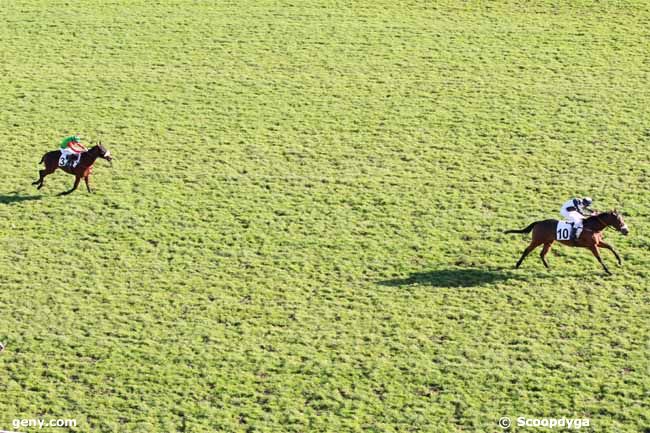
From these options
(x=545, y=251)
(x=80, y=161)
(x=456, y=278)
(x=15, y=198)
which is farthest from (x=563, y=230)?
(x=15, y=198)

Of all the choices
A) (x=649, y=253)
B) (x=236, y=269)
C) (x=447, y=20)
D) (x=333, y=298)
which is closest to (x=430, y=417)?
(x=333, y=298)

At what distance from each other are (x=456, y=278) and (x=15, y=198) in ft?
42.2

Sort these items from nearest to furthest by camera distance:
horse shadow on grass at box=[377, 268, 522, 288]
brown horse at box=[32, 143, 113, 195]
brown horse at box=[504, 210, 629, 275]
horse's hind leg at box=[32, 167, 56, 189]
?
brown horse at box=[504, 210, 629, 275] → horse shadow on grass at box=[377, 268, 522, 288] → brown horse at box=[32, 143, 113, 195] → horse's hind leg at box=[32, 167, 56, 189]

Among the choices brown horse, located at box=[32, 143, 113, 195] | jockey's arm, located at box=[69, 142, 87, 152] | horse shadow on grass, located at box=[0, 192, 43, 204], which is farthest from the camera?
horse shadow on grass, located at box=[0, 192, 43, 204]

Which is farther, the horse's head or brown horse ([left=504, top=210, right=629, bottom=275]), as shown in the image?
brown horse ([left=504, top=210, right=629, bottom=275])

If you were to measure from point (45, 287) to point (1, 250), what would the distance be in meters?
2.51

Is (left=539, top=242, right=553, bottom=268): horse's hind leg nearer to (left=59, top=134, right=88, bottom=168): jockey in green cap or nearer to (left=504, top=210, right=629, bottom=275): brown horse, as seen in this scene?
(left=504, top=210, right=629, bottom=275): brown horse

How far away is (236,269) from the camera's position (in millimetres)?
25609

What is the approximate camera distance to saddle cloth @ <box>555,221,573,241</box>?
24266 millimetres

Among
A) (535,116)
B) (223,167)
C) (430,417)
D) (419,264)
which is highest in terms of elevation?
(535,116)

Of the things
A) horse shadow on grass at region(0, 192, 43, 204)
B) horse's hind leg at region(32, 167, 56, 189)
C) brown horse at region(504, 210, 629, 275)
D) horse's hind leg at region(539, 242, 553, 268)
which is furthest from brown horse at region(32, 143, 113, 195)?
horse's hind leg at region(539, 242, 553, 268)

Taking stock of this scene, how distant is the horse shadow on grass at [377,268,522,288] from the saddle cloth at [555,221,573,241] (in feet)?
4.93

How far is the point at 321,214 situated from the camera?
2847cm

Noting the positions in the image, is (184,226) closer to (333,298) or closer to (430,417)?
(333,298)
